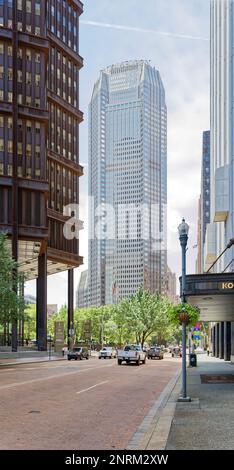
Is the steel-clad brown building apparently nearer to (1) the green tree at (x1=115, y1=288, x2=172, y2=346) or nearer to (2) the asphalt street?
(1) the green tree at (x1=115, y1=288, x2=172, y2=346)

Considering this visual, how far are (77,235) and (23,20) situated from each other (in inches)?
1410

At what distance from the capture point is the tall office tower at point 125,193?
155 meters

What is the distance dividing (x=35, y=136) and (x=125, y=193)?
224 feet

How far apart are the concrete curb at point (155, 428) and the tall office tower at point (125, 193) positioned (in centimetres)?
12660

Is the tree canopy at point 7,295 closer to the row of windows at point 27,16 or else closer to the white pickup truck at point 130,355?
the white pickup truck at point 130,355

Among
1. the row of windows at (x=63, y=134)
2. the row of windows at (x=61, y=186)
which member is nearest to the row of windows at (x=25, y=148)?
the row of windows at (x=61, y=186)

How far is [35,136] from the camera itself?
285 feet

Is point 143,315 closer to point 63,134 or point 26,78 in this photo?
point 63,134

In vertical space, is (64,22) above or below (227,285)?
above

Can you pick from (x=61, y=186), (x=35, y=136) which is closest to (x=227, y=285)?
(x=35, y=136)

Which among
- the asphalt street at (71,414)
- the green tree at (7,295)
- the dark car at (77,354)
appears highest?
the green tree at (7,295)

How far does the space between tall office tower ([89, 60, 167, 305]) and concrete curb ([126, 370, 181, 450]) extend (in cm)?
12660

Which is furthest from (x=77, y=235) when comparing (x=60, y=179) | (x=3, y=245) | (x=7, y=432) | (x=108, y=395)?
(x=7, y=432)

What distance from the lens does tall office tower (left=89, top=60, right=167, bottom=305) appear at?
154750mm
